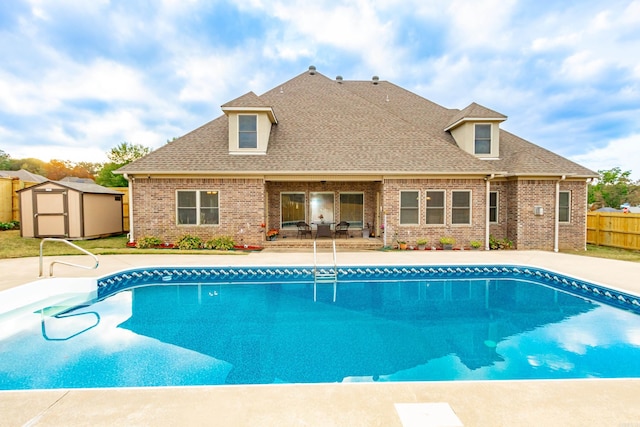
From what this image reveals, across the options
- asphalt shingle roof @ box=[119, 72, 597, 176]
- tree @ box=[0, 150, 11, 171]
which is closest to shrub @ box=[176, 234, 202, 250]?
asphalt shingle roof @ box=[119, 72, 597, 176]

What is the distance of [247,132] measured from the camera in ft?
42.6

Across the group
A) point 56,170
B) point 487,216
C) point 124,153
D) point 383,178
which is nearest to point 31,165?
point 56,170

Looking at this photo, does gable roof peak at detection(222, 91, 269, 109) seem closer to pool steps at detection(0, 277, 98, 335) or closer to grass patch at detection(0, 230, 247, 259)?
grass patch at detection(0, 230, 247, 259)

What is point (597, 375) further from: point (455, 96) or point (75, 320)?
point (455, 96)

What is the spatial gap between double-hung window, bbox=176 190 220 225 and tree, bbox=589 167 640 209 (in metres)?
41.5

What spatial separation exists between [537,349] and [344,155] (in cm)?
948

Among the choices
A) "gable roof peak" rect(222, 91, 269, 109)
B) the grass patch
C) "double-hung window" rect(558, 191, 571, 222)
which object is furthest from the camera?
"double-hung window" rect(558, 191, 571, 222)

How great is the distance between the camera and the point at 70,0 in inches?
462

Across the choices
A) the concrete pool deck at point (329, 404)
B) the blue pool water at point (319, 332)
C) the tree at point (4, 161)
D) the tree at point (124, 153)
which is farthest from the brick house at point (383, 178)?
the tree at point (4, 161)

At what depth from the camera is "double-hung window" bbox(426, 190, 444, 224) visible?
12.7 metres

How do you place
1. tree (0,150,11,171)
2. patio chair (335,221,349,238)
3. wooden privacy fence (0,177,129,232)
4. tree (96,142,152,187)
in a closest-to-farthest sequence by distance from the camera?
patio chair (335,221,349,238) < wooden privacy fence (0,177,129,232) < tree (96,142,152,187) < tree (0,150,11,171)

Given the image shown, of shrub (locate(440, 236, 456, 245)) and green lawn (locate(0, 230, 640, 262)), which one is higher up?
shrub (locate(440, 236, 456, 245))

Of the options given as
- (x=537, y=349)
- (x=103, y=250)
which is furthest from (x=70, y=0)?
(x=537, y=349)

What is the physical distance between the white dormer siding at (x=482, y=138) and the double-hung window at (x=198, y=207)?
11.1 metres
